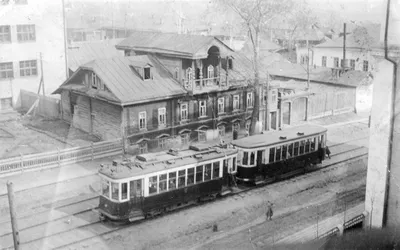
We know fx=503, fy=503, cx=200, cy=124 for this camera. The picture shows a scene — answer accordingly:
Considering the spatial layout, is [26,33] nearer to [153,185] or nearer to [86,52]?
[86,52]

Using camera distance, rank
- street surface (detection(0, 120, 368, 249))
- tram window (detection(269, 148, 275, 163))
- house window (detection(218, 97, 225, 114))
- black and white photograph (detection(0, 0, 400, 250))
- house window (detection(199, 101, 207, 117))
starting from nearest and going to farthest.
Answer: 1. black and white photograph (detection(0, 0, 400, 250))
2. street surface (detection(0, 120, 368, 249))
3. tram window (detection(269, 148, 275, 163))
4. house window (detection(199, 101, 207, 117))
5. house window (detection(218, 97, 225, 114))

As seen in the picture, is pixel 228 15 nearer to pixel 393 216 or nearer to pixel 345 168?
pixel 345 168

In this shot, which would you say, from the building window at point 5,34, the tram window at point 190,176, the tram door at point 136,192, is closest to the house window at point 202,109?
the tram window at point 190,176

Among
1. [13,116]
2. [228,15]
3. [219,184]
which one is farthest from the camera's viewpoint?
[13,116]

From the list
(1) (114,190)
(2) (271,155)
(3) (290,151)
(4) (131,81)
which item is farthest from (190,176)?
(4) (131,81)

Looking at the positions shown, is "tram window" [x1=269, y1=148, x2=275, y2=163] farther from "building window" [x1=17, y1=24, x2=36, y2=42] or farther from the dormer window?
"building window" [x1=17, y1=24, x2=36, y2=42]

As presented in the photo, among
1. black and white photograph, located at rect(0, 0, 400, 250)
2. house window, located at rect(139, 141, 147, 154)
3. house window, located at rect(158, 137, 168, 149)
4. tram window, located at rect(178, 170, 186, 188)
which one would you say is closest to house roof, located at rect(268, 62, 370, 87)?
black and white photograph, located at rect(0, 0, 400, 250)

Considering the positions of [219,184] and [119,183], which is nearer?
[119,183]

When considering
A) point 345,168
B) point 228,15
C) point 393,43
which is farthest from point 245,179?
point 228,15
